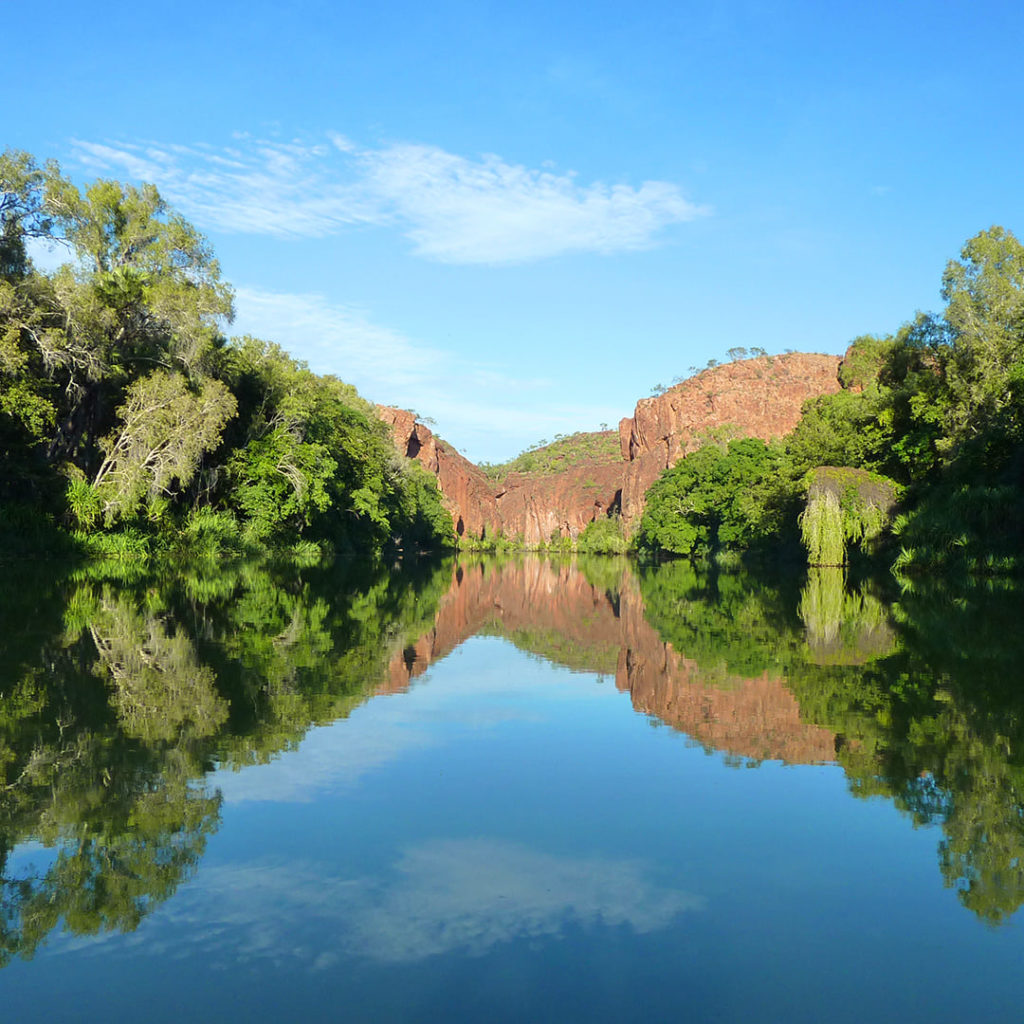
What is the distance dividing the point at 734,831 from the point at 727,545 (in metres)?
61.4

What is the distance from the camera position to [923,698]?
23.5 feet

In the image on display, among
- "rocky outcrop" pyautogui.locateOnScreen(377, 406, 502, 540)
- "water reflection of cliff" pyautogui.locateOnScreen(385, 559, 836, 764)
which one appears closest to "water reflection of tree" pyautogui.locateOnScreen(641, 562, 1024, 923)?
"water reflection of cliff" pyautogui.locateOnScreen(385, 559, 836, 764)

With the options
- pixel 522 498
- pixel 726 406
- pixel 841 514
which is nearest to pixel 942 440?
pixel 841 514

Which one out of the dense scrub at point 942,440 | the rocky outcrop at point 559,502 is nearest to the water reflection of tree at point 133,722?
the dense scrub at point 942,440

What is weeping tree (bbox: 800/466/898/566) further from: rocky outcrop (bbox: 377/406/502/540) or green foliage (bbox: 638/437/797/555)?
rocky outcrop (bbox: 377/406/502/540)

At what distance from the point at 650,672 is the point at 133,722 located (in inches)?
207

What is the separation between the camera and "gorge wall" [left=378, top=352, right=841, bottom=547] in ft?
448

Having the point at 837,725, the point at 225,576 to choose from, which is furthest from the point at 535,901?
the point at 225,576

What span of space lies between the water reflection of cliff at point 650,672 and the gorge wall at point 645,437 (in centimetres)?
10999

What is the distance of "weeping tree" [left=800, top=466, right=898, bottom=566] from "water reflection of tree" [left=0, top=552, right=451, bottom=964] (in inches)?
1010

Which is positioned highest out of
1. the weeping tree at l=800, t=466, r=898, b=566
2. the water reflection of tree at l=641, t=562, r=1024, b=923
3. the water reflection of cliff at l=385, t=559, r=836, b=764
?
the weeping tree at l=800, t=466, r=898, b=566

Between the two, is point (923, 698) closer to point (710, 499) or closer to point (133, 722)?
point (133, 722)

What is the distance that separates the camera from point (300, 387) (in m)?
42.8

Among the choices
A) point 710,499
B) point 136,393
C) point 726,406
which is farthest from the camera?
point 726,406
